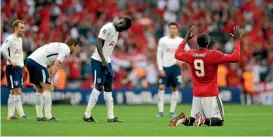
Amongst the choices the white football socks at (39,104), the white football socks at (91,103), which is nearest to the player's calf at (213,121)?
the white football socks at (91,103)

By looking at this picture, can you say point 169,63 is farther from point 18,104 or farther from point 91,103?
point 18,104

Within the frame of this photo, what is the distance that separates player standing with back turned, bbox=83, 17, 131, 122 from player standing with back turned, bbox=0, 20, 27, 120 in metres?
2.44

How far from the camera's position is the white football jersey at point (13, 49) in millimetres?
19250

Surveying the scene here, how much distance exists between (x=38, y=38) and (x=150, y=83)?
17.3 feet

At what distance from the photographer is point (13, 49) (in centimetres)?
1941

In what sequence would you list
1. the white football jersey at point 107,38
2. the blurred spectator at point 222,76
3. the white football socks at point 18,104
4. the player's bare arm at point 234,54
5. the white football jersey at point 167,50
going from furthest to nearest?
the blurred spectator at point 222,76 < the white football jersey at point 167,50 < the white football socks at point 18,104 < the white football jersey at point 107,38 < the player's bare arm at point 234,54

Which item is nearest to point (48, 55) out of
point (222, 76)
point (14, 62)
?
point (14, 62)

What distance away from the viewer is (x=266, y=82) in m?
32.6

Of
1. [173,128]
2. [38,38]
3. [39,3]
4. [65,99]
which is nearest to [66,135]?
[173,128]

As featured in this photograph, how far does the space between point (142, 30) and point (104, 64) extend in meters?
17.3

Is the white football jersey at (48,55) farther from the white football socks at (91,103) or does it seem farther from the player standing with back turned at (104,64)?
the white football socks at (91,103)

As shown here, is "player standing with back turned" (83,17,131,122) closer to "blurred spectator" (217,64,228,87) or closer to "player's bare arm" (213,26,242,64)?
"player's bare arm" (213,26,242,64)

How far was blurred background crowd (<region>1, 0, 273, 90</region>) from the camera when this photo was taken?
106ft

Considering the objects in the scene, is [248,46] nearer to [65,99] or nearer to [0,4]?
[65,99]
